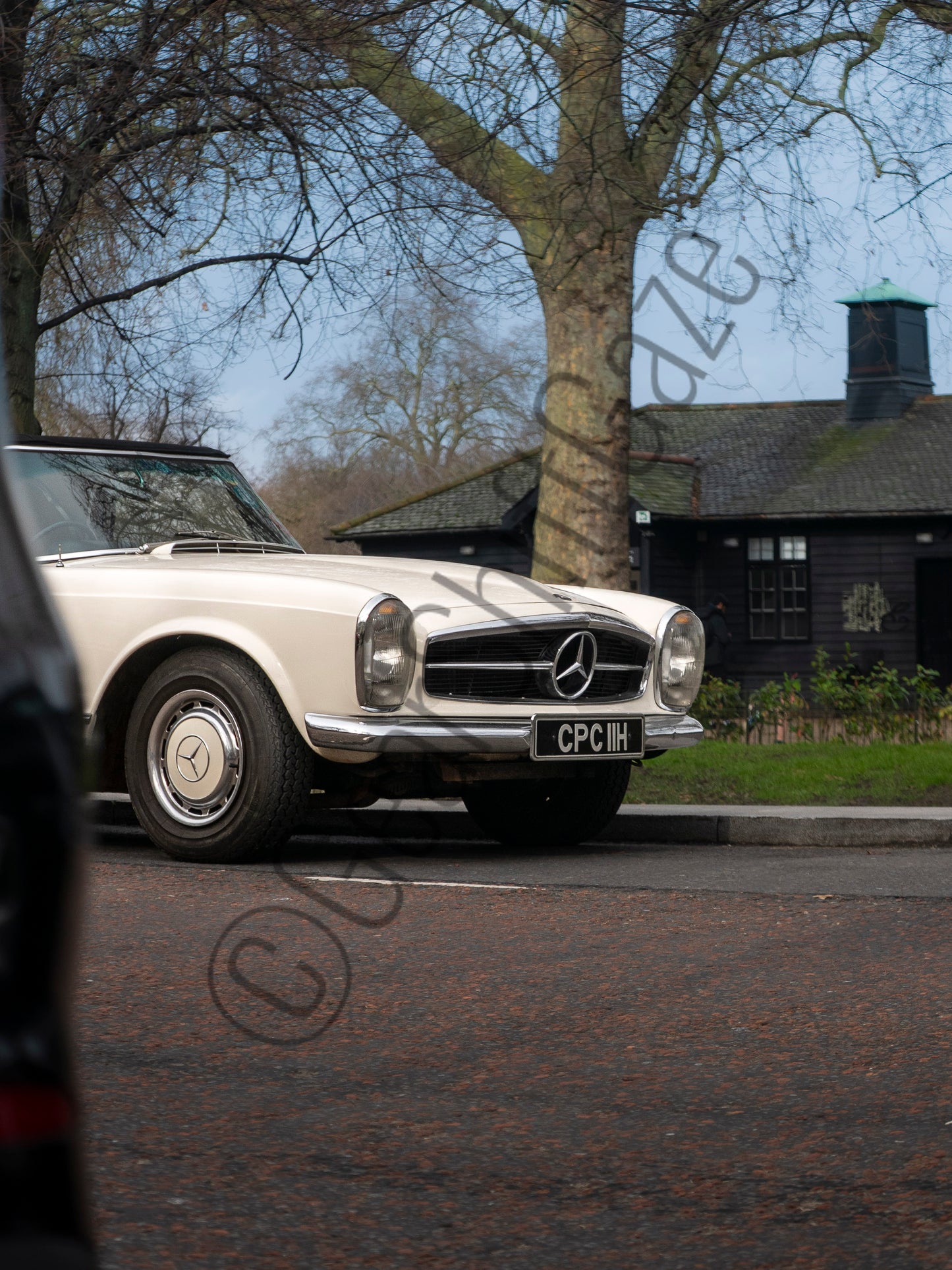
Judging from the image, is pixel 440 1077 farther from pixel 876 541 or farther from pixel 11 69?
pixel 876 541

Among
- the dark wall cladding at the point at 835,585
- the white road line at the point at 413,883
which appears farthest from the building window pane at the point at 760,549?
the white road line at the point at 413,883

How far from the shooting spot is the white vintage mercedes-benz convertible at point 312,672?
6547 millimetres

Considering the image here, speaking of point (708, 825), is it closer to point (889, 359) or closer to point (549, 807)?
point (549, 807)

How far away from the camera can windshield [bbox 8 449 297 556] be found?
754 centimetres

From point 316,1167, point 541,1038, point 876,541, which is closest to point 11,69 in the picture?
point 541,1038

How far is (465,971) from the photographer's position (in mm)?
4746

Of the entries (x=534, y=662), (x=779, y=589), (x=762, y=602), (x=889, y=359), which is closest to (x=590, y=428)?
(x=534, y=662)

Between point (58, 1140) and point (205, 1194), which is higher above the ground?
point (58, 1140)

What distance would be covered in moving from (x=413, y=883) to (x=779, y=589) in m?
23.8

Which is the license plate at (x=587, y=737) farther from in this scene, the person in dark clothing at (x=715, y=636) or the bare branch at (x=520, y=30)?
the person in dark clothing at (x=715, y=636)

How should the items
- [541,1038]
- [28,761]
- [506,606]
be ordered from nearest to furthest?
[28,761] < [541,1038] < [506,606]

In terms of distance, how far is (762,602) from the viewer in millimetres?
29703

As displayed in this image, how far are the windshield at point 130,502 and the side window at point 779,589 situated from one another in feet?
72.2

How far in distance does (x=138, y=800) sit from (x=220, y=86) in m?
5.78
